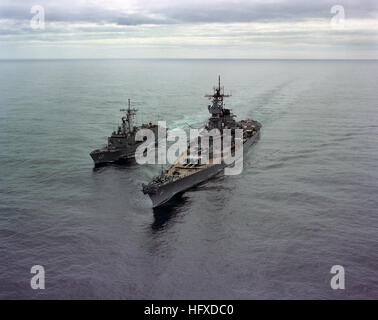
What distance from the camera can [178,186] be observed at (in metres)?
64.1

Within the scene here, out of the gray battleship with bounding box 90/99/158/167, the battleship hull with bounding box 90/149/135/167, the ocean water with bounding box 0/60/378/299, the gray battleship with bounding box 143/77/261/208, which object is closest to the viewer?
the ocean water with bounding box 0/60/378/299

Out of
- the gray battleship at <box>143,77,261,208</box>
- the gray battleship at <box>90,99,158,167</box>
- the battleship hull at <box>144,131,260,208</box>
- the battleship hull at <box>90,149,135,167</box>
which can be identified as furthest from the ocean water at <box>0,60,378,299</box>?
the gray battleship at <box>90,99,158,167</box>

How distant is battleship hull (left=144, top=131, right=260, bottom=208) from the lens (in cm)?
5869

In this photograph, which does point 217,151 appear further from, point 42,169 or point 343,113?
point 343,113

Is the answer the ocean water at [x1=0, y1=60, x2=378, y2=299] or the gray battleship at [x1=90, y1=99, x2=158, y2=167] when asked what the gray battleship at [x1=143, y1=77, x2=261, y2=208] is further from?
the gray battleship at [x1=90, y1=99, x2=158, y2=167]

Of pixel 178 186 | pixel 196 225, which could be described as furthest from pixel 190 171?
pixel 196 225

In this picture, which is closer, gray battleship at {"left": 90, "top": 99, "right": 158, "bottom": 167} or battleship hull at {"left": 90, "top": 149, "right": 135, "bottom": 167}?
battleship hull at {"left": 90, "top": 149, "right": 135, "bottom": 167}

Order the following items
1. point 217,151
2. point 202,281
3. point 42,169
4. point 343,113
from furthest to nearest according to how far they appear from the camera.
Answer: point 343,113 → point 217,151 → point 42,169 → point 202,281

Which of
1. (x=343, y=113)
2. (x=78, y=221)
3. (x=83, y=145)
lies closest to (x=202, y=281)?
(x=78, y=221)

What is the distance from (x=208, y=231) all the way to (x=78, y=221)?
58.8 ft

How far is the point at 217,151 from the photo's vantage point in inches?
3159

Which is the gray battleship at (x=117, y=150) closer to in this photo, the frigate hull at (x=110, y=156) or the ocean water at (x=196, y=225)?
the frigate hull at (x=110, y=156)
